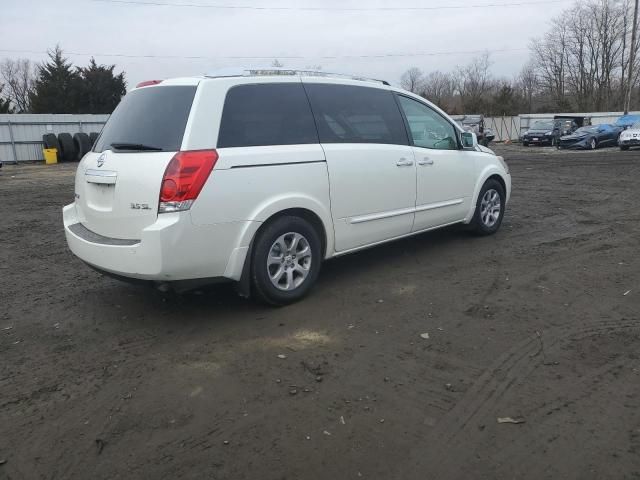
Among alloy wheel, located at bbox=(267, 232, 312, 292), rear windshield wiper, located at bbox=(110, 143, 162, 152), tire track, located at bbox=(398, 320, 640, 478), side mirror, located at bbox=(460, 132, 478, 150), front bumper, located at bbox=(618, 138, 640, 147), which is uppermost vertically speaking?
rear windshield wiper, located at bbox=(110, 143, 162, 152)

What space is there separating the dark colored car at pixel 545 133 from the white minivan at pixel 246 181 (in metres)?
30.2

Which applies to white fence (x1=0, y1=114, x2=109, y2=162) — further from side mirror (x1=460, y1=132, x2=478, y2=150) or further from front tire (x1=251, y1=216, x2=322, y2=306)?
front tire (x1=251, y1=216, x2=322, y2=306)

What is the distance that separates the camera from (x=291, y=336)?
4070 millimetres

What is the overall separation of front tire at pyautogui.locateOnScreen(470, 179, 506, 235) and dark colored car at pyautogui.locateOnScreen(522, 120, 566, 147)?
27.8 m

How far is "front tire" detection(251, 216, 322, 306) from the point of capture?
4.37 metres

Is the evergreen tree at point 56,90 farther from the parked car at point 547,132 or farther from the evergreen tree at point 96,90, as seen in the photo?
the parked car at point 547,132

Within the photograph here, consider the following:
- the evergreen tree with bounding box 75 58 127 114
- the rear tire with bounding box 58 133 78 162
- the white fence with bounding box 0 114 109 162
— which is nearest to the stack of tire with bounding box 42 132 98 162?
the rear tire with bounding box 58 133 78 162

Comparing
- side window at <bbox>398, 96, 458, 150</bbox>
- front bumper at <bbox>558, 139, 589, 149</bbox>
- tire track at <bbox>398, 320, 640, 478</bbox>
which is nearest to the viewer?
tire track at <bbox>398, 320, 640, 478</bbox>

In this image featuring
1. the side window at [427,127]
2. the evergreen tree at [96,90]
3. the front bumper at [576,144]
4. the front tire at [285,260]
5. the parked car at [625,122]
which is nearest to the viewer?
the front tire at [285,260]

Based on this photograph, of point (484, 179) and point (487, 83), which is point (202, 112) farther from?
point (487, 83)

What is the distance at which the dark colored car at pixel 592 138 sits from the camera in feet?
93.4

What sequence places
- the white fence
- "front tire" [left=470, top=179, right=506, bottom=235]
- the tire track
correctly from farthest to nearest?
1. the white fence
2. "front tire" [left=470, top=179, right=506, bottom=235]
3. the tire track

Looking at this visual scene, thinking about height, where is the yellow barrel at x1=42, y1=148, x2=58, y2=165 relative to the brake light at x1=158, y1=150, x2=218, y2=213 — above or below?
above

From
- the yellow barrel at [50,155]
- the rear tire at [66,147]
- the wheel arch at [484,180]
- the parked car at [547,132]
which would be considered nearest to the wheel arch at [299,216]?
the wheel arch at [484,180]
